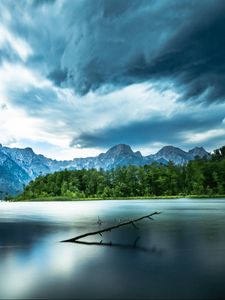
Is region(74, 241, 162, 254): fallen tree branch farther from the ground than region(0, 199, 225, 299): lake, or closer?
farther from the ground

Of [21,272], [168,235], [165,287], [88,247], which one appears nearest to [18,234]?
[88,247]

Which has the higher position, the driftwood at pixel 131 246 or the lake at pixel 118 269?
the driftwood at pixel 131 246

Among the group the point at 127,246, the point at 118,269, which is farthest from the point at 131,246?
the point at 118,269

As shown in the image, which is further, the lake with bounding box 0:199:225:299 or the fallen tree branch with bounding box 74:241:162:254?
the fallen tree branch with bounding box 74:241:162:254

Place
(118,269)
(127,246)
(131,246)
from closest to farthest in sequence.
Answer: (118,269) → (131,246) → (127,246)

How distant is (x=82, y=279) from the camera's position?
62.6 ft

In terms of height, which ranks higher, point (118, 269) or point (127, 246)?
point (127, 246)

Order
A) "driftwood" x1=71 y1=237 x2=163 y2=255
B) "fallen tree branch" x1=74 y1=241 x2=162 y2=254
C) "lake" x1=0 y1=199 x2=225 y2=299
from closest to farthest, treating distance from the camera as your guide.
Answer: "lake" x1=0 y1=199 x2=225 y2=299 → "driftwood" x1=71 y1=237 x2=163 y2=255 → "fallen tree branch" x1=74 y1=241 x2=162 y2=254

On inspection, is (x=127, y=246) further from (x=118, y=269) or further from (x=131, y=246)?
(x=118, y=269)

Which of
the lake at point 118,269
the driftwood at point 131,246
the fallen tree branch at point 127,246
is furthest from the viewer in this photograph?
the fallen tree branch at point 127,246

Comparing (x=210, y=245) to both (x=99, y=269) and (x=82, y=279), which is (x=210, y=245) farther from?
(x=82, y=279)

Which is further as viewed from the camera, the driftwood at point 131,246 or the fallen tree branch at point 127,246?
the fallen tree branch at point 127,246

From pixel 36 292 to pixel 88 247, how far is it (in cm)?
1406

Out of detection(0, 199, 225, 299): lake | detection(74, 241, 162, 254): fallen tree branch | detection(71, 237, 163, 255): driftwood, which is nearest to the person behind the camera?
detection(0, 199, 225, 299): lake
